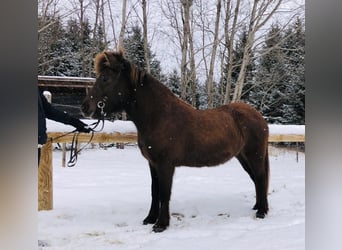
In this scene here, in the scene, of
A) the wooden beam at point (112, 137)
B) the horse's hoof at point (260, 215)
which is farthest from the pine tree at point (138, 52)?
the horse's hoof at point (260, 215)

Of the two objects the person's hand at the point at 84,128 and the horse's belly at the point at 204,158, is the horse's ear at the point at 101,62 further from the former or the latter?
the horse's belly at the point at 204,158

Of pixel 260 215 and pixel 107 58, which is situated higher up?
pixel 107 58

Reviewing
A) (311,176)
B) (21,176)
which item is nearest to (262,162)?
(311,176)

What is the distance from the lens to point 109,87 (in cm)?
133

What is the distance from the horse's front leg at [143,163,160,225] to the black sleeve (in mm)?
353

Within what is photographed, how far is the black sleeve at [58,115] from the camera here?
1.15 meters

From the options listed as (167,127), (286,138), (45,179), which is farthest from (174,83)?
(45,179)

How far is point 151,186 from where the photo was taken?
1.37 metres

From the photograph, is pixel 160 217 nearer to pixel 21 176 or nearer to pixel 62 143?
pixel 62 143

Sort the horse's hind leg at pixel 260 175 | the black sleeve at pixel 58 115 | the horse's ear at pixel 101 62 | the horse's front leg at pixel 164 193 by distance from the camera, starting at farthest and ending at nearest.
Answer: the horse's hind leg at pixel 260 175, the horse's front leg at pixel 164 193, the horse's ear at pixel 101 62, the black sleeve at pixel 58 115

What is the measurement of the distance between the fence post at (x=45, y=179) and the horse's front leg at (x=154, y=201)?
38cm

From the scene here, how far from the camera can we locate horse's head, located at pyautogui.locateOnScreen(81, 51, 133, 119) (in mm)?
1277

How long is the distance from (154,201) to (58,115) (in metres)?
0.50

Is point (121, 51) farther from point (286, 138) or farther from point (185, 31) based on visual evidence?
point (286, 138)
